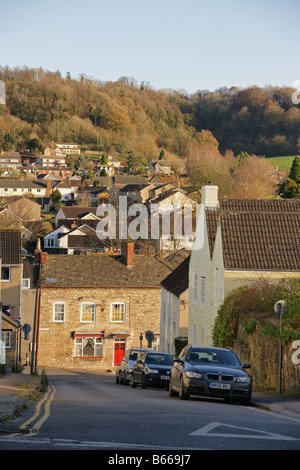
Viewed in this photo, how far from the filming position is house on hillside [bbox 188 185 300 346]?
1190 inches

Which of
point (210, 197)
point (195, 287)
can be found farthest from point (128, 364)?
point (210, 197)

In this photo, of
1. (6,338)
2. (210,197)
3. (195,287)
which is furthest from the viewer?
(6,338)

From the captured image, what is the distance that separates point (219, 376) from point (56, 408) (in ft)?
13.5

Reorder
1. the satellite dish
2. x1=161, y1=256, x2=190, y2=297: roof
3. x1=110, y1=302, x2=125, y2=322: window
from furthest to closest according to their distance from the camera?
1. x1=110, y1=302, x2=125, y2=322: window
2. x1=161, y1=256, x2=190, y2=297: roof
3. the satellite dish

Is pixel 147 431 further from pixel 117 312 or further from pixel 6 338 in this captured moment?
pixel 117 312

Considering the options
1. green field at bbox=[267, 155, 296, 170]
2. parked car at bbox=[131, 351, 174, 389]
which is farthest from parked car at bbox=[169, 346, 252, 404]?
green field at bbox=[267, 155, 296, 170]

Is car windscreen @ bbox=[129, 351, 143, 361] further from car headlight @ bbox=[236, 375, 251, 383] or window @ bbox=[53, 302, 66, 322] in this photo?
window @ bbox=[53, 302, 66, 322]

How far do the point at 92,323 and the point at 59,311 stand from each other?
9.85 feet

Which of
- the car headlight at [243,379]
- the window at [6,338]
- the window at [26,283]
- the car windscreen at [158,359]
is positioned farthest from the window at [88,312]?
the car headlight at [243,379]

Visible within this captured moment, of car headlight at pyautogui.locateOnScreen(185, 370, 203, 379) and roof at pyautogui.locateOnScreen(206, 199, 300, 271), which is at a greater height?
roof at pyautogui.locateOnScreen(206, 199, 300, 271)

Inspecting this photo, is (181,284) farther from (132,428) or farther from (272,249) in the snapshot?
(132,428)

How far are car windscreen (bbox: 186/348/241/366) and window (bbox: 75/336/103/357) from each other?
40290 mm

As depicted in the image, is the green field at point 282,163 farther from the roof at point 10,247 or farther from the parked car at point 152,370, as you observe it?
the parked car at point 152,370

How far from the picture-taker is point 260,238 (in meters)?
31.0
